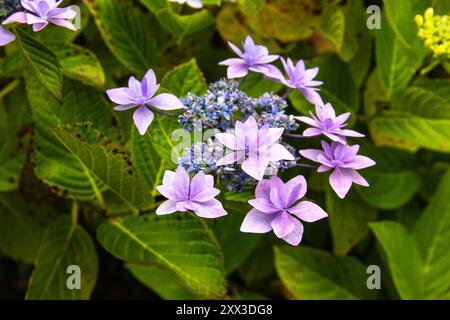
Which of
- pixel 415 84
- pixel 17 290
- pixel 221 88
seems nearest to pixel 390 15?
pixel 415 84

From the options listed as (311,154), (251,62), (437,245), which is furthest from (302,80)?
(437,245)

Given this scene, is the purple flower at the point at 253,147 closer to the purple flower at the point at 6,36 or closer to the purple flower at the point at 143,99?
the purple flower at the point at 143,99

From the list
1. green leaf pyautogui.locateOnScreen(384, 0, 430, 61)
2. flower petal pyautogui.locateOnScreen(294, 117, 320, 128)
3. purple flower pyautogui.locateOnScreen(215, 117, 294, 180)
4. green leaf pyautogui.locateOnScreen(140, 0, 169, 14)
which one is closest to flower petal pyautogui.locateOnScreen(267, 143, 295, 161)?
purple flower pyautogui.locateOnScreen(215, 117, 294, 180)

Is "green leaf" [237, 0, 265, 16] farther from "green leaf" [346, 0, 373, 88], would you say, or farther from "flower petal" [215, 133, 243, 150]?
"flower petal" [215, 133, 243, 150]

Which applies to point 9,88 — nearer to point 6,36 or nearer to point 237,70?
point 6,36

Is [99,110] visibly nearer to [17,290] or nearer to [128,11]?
[128,11]

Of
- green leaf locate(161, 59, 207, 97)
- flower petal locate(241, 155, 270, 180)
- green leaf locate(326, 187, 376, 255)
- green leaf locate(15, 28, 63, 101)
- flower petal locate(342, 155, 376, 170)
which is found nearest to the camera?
flower petal locate(241, 155, 270, 180)

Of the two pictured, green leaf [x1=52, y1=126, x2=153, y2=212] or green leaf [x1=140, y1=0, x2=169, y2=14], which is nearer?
green leaf [x1=52, y1=126, x2=153, y2=212]
